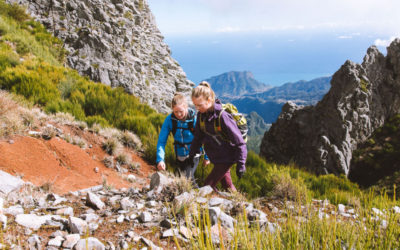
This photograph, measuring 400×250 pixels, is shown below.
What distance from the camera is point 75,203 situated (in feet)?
9.75

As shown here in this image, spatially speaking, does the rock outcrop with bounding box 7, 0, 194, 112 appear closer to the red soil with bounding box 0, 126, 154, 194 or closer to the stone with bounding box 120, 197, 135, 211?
the red soil with bounding box 0, 126, 154, 194

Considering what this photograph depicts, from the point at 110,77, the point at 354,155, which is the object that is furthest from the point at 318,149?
the point at 110,77

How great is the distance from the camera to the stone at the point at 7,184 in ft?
9.05

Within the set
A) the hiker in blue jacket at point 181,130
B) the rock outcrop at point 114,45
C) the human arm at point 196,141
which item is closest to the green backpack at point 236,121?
the human arm at point 196,141

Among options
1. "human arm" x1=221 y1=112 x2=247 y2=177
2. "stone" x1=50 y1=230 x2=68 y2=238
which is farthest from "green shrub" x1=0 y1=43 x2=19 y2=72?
"human arm" x1=221 y1=112 x2=247 y2=177

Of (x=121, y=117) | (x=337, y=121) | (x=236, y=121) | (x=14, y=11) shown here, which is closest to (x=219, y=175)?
(x=236, y=121)

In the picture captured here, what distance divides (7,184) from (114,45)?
61.4ft

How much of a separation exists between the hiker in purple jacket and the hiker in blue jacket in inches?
12.1

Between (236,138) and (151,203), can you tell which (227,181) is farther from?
(151,203)

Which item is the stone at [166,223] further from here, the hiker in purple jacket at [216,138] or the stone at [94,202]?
the hiker in purple jacket at [216,138]

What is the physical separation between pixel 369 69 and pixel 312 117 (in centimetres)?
1143

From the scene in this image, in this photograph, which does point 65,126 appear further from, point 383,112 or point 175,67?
point 383,112

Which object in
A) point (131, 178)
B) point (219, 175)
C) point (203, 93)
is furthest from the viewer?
point (131, 178)

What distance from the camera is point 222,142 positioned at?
144 inches
